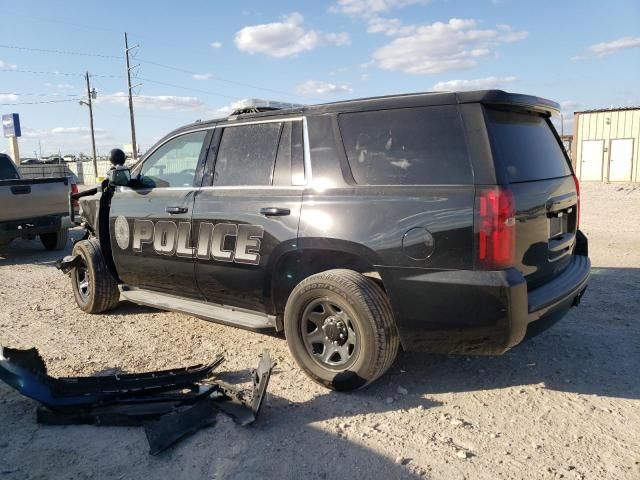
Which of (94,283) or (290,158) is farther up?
(290,158)

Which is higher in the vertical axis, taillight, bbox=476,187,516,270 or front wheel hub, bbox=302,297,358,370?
taillight, bbox=476,187,516,270

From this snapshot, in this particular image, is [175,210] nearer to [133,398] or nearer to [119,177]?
[119,177]

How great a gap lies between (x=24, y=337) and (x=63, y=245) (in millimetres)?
5606

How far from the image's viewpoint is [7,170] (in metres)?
10.3

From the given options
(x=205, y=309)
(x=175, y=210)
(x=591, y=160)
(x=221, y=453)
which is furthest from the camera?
(x=591, y=160)

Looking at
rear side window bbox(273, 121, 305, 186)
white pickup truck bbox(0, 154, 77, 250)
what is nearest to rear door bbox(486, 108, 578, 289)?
rear side window bbox(273, 121, 305, 186)

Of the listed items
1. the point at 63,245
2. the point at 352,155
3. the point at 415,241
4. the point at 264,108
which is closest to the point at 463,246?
the point at 415,241

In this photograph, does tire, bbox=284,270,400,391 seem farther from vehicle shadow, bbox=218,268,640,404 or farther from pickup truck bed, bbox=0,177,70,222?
pickup truck bed, bbox=0,177,70,222

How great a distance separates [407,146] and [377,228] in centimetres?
55

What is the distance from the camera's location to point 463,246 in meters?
2.99

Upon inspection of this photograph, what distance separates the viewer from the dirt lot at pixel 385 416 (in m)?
2.74

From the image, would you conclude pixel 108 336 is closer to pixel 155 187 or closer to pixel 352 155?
pixel 155 187

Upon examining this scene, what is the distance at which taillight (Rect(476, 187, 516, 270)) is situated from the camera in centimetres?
291

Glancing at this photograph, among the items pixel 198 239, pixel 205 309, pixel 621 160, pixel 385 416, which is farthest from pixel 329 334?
pixel 621 160
